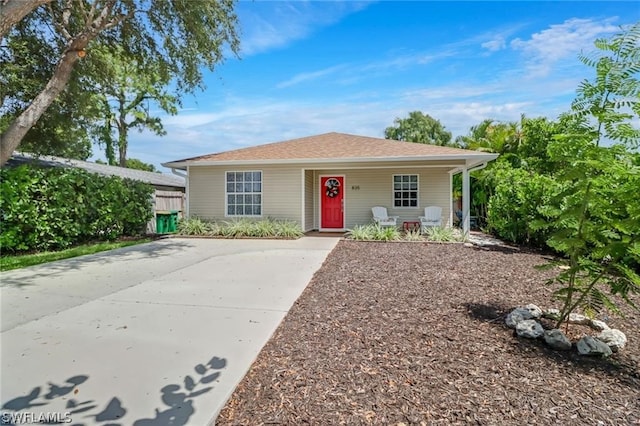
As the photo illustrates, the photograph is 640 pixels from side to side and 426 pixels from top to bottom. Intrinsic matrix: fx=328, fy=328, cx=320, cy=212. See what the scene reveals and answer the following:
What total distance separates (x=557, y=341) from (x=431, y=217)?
8956 mm

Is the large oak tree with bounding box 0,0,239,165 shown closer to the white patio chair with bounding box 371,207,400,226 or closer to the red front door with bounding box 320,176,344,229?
the red front door with bounding box 320,176,344,229

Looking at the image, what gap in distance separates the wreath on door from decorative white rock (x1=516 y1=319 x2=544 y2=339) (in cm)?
1004

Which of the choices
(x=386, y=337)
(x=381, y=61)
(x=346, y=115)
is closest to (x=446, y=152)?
(x=381, y=61)

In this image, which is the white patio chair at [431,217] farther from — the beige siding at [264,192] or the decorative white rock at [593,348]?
the decorative white rock at [593,348]

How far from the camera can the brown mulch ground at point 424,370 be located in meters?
2.14

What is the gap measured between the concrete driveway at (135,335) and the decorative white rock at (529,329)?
8.16 ft

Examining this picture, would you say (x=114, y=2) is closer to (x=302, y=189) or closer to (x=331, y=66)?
(x=331, y=66)

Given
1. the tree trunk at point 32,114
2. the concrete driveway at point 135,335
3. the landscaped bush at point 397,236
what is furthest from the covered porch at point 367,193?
the tree trunk at point 32,114

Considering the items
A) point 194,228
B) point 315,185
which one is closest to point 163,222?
point 194,228

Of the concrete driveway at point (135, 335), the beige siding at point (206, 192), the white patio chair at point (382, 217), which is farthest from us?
the beige siding at point (206, 192)

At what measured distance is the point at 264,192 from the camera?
40.5 ft

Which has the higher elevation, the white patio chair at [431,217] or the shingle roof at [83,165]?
the shingle roof at [83,165]

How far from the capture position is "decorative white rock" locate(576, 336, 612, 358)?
279cm

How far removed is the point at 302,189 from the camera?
11953 mm
